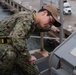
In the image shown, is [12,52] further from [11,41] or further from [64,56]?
[64,56]

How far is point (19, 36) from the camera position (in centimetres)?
199

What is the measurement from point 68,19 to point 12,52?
1181 cm

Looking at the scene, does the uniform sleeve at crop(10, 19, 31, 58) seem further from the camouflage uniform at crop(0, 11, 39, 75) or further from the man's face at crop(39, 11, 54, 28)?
the man's face at crop(39, 11, 54, 28)

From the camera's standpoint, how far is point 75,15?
1415cm

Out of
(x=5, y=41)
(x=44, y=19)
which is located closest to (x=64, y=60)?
(x=44, y=19)

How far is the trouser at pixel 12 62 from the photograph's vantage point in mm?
2057

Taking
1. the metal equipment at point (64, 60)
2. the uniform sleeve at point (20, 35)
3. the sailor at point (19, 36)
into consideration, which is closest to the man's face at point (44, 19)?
the sailor at point (19, 36)

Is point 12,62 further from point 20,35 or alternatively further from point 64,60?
point 64,60

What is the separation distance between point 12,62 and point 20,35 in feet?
0.84

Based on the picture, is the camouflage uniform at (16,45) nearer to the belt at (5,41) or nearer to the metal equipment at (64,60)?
the belt at (5,41)

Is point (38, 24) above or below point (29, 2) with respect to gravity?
above

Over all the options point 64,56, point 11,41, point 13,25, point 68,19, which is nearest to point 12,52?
point 11,41

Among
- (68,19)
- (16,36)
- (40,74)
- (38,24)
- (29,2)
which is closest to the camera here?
(16,36)

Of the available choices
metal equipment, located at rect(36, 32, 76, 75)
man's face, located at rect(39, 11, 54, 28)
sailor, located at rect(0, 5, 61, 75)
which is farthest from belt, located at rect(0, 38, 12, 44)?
metal equipment, located at rect(36, 32, 76, 75)
